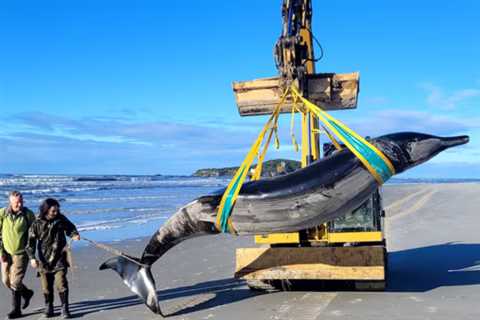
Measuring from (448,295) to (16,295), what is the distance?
6.44 meters

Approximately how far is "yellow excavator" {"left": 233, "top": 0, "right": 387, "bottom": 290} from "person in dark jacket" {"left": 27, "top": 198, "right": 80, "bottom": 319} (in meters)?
2.61

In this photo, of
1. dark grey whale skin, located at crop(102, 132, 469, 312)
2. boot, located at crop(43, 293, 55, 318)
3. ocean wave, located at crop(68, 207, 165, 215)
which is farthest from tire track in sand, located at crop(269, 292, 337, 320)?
ocean wave, located at crop(68, 207, 165, 215)

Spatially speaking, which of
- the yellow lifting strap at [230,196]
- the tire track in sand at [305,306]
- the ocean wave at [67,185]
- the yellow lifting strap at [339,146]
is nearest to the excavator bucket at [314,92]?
the yellow lifting strap at [339,146]

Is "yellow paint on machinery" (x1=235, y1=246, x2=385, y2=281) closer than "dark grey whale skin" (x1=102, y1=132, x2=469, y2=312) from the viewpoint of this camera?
No

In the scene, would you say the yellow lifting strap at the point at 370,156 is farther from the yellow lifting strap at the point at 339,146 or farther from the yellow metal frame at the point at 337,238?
the yellow metal frame at the point at 337,238

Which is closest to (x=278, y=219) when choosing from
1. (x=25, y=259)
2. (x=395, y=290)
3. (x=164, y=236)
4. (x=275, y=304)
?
(x=164, y=236)

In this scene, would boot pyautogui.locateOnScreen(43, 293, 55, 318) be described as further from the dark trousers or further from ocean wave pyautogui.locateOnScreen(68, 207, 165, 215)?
ocean wave pyautogui.locateOnScreen(68, 207, 165, 215)

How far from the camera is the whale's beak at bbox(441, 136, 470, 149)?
5.45 meters

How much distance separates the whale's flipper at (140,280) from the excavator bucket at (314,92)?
2.93 m

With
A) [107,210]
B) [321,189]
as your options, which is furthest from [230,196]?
[107,210]

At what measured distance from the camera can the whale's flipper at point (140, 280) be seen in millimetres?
7102

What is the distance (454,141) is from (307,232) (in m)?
3.50

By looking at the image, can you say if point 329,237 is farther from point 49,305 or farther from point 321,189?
point 49,305

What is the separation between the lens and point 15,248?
7.68 metres
